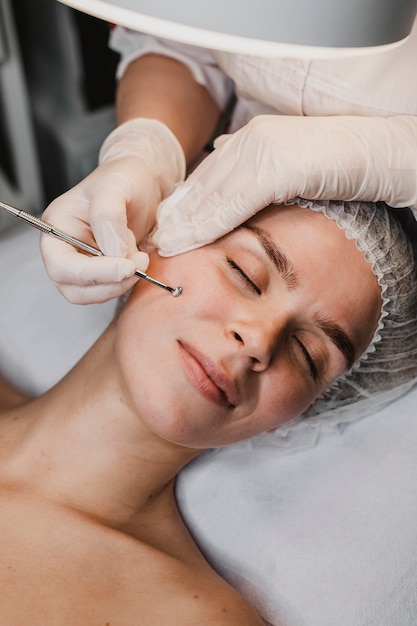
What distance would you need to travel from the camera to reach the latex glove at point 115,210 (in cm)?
117

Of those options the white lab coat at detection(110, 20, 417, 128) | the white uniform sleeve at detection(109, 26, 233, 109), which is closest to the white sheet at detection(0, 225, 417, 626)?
the white lab coat at detection(110, 20, 417, 128)

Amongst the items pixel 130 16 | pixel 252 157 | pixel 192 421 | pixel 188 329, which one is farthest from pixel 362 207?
pixel 130 16

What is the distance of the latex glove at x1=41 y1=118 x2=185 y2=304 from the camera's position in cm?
117

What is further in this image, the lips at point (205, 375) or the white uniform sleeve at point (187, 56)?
the white uniform sleeve at point (187, 56)

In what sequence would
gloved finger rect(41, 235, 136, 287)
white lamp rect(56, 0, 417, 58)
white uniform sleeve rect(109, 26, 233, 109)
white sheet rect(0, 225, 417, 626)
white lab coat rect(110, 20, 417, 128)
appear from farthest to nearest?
white uniform sleeve rect(109, 26, 233, 109)
white sheet rect(0, 225, 417, 626)
white lab coat rect(110, 20, 417, 128)
gloved finger rect(41, 235, 136, 287)
white lamp rect(56, 0, 417, 58)

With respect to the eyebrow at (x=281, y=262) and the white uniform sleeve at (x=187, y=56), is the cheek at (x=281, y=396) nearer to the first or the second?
the eyebrow at (x=281, y=262)

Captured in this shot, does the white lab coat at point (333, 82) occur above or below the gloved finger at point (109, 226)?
above

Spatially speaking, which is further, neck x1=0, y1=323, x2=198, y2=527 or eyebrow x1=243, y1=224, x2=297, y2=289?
neck x1=0, y1=323, x2=198, y2=527

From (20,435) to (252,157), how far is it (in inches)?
28.6

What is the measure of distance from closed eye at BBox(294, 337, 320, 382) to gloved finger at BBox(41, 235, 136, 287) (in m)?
0.35

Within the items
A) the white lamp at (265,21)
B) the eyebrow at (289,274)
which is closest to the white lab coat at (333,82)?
the eyebrow at (289,274)

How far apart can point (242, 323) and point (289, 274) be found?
123 millimetres

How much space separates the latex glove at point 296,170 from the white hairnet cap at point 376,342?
4 centimetres

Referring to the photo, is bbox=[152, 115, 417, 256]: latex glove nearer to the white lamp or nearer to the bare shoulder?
the white lamp
